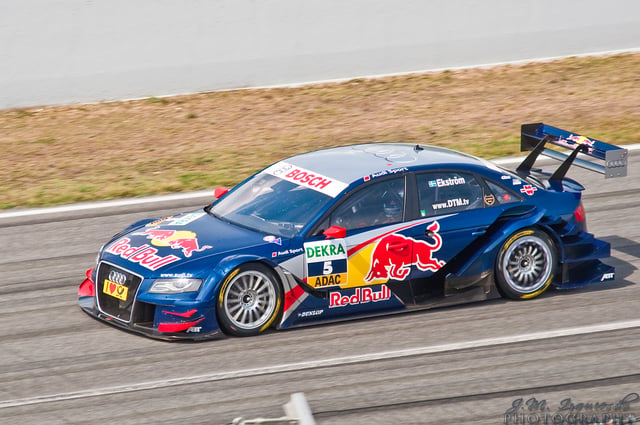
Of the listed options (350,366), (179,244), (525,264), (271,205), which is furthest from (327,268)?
(525,264)

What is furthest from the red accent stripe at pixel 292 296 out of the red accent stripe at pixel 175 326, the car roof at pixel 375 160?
the car roof at pixel 375 160

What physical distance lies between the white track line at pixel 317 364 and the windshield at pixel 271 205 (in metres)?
1.22

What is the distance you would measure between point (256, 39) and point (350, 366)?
9798mm

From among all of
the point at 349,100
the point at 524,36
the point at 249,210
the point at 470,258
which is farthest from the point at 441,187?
the point at 524,36

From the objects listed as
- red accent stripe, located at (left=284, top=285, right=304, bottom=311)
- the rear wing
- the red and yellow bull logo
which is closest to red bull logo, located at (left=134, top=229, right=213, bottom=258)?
red accent stripe, located at (left=284, top=285, right=304, bottom=311)

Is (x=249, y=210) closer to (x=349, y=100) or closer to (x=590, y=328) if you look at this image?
(x=590, y=328)

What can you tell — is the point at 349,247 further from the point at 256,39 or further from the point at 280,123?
the point at 256,39

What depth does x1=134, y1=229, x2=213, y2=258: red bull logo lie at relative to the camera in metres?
8.05

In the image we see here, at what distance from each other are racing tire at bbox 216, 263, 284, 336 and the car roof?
47.0 inches

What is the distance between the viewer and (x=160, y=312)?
778cm

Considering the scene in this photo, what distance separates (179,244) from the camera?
816 centimetres

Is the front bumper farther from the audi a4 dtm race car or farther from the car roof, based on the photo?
the car roof

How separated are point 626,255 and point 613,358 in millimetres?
2897

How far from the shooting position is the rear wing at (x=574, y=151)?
29.8 ft
